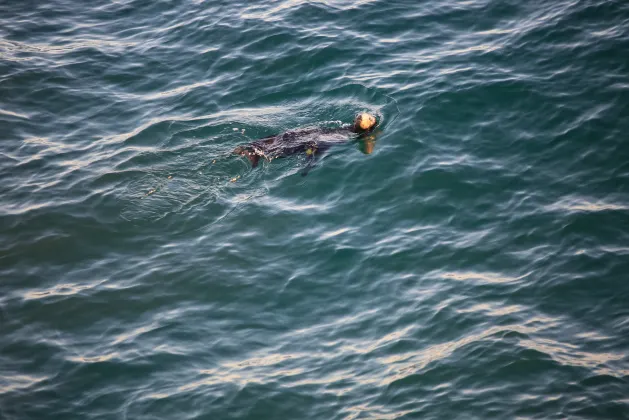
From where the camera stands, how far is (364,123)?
1091 cm

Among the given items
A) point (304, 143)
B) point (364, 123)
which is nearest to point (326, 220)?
point (304, 143)

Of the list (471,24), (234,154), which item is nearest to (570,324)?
(234,154)

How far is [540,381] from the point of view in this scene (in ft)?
23.6

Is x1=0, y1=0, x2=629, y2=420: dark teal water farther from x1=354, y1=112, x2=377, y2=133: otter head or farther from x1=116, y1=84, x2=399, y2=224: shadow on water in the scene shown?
x1=354, y1=112, x2=377, y2=133: otter head

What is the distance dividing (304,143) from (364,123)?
44.6 inches

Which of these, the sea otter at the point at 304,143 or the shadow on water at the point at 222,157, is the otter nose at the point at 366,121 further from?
the shadow on water at the point at 222,157

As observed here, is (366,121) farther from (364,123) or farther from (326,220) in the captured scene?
(326,220)

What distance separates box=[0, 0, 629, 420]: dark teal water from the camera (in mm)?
7480

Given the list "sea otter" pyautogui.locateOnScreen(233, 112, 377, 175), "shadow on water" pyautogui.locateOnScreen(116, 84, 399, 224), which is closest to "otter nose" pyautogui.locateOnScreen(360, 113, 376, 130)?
"sea otter" pyautogui.locateOnScreen(233, 112, 377, 175)

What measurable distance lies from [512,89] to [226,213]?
579 cm

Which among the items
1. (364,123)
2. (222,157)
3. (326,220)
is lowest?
(326,220)

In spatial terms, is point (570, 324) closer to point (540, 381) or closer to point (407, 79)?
point (540, 381)

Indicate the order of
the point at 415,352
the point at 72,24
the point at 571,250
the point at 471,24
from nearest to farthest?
1. the point at 415,352
2. the point at 571,250
3. the point at 471,24
4. the point at 72,24

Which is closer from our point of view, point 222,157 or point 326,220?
point 326,220
